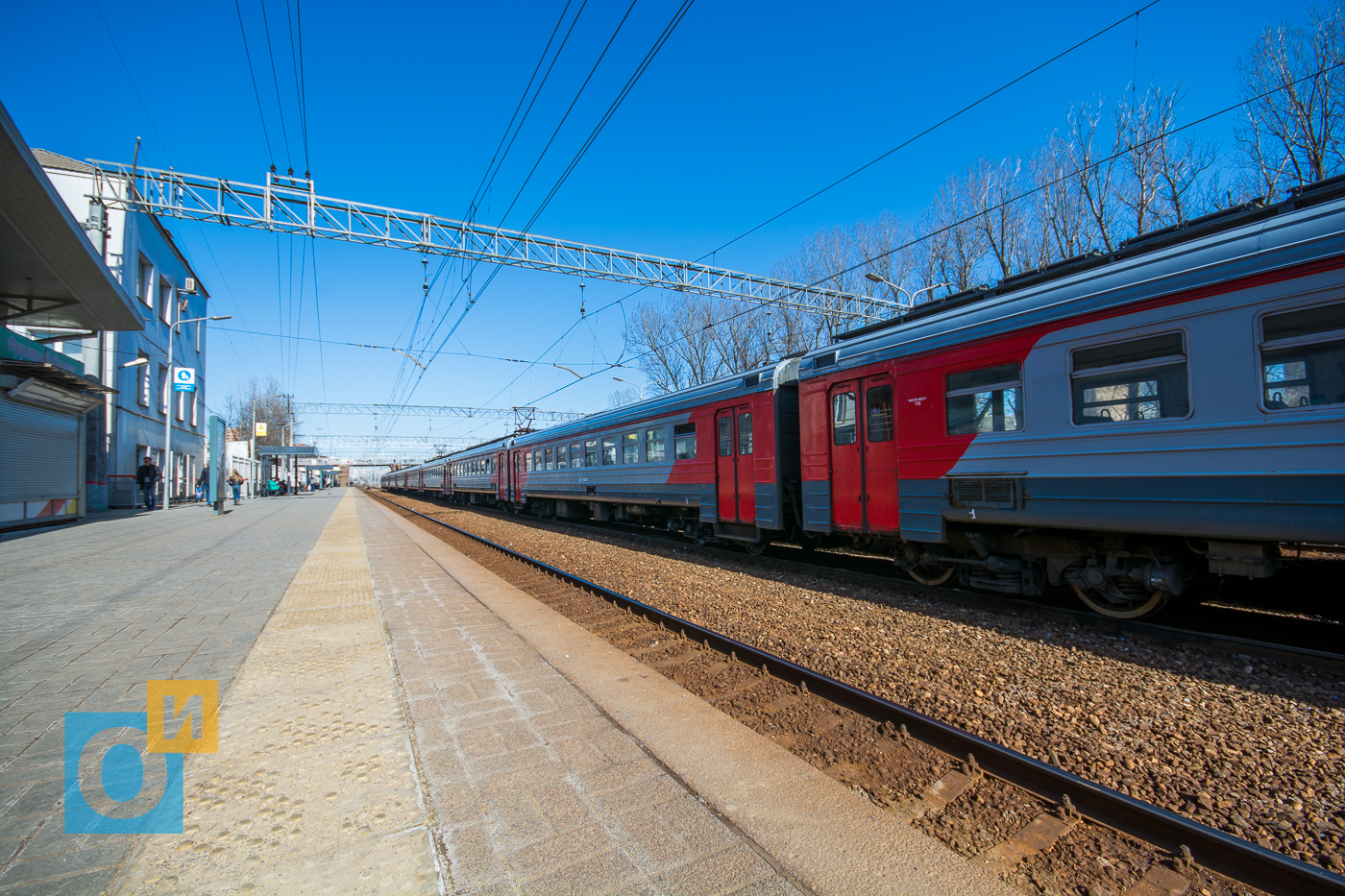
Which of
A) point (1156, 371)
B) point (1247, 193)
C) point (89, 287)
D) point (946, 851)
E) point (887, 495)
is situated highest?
point (1247, 193)

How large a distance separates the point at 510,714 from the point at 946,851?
8.39ft

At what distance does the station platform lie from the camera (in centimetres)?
232

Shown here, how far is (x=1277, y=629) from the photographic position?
Result: 5176 millimetres

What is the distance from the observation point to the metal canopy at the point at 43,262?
10422mm

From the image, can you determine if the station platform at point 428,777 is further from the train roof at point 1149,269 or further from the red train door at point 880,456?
the train roof at point 1149,269

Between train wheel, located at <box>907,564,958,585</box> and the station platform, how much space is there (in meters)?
4.10

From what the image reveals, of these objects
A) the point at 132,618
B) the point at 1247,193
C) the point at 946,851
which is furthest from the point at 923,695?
the point at 1247,193

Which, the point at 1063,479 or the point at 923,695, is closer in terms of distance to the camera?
the point at 923,695

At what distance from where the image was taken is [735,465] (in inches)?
412

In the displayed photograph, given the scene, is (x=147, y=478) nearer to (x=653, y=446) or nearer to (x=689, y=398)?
(x=653, y=446)

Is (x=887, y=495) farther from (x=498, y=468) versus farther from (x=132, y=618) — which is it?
(x=498, y=468)

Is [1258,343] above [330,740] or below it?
above

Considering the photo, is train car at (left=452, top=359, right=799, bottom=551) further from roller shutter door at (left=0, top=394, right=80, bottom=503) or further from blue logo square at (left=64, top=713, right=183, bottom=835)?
roller shutter door at (left=0, top=394, right=80, bottom=503)

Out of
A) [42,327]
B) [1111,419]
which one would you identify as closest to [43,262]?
[42,327]
